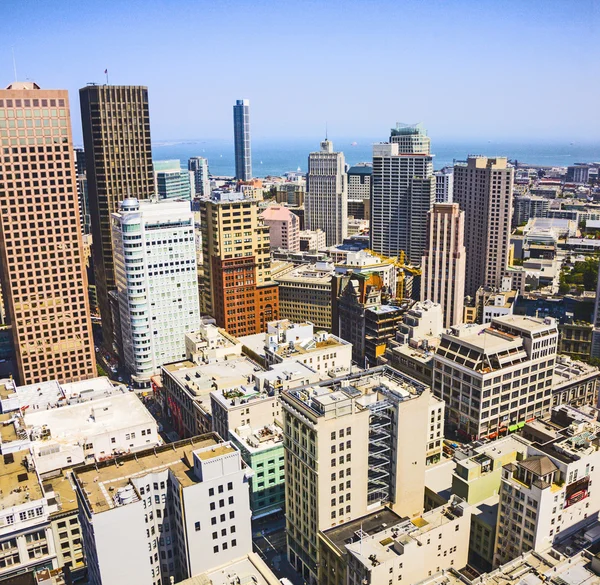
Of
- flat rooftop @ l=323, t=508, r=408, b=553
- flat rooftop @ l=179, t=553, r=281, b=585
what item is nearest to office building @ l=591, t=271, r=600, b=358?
flat rooftop @ l=323, t=508, r=408, b=553

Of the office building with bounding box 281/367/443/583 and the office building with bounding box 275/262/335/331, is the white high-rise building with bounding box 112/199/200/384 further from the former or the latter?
the office building with bounding box 281/367/443/583

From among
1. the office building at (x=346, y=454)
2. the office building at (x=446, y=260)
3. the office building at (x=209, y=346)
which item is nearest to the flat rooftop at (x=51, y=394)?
the office building at (x=209, y=346)

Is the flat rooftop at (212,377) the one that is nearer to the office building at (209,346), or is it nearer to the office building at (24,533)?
the office building at (209,346)

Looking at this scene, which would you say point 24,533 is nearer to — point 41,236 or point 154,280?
point 41,236

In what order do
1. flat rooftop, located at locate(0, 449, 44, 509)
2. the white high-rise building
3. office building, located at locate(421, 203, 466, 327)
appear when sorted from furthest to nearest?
office building, located at locate(421, 203, 466, 327)
the white high-rise building
flat rooftop, located at locate(0, 449, 44, 509)

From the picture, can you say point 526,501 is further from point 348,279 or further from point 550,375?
point 348,279

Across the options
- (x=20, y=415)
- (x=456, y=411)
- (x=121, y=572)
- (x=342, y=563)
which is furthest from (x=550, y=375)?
(x=20, y=415)

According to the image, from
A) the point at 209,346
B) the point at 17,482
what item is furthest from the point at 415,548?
the point at 209,346

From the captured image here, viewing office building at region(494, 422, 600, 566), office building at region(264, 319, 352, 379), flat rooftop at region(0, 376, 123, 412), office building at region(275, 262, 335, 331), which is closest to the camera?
office building at region(494, 422, 600, 566)
